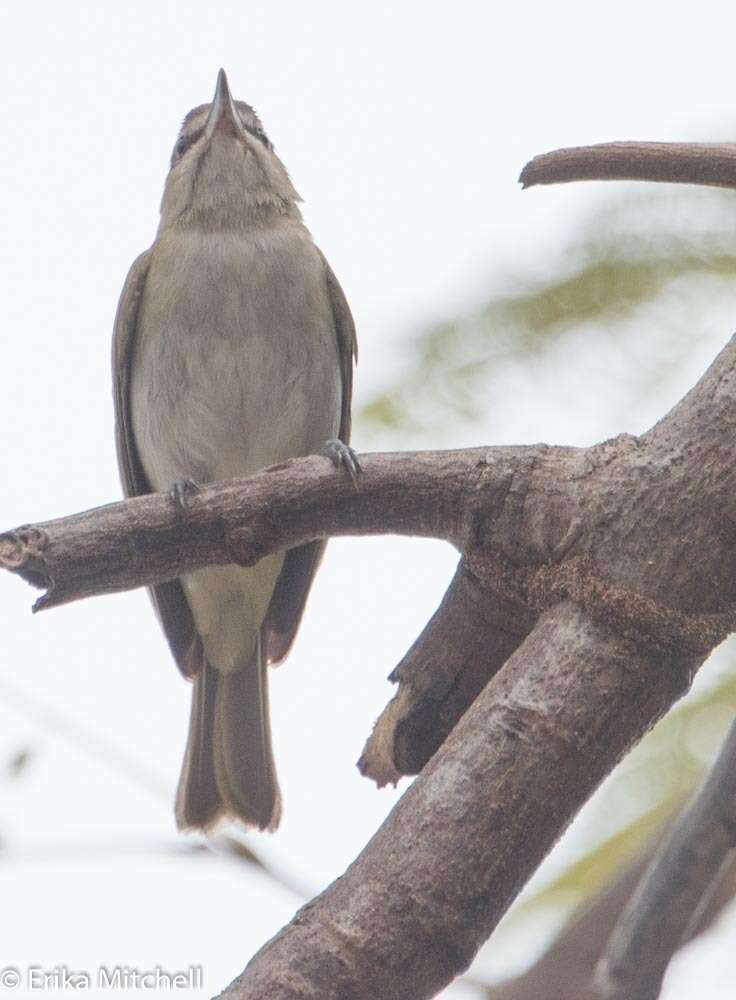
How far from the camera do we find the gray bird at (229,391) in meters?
5.40

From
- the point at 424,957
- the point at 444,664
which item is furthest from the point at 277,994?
the point at 444,664

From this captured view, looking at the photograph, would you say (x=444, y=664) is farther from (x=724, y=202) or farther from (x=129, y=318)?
(x=129, y=318)

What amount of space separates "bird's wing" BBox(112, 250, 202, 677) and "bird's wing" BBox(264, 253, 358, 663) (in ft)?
1.17

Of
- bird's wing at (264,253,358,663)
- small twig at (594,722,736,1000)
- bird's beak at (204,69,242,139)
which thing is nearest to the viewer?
small twig at (594,722,736,1000)

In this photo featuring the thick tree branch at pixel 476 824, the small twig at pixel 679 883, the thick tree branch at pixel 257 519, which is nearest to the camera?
the small twig at pixel 679 883

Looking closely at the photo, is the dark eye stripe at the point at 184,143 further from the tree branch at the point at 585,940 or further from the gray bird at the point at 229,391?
the tree branch at the point at 585,940

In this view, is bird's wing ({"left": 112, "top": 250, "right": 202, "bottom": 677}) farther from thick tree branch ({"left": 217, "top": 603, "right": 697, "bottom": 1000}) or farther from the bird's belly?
thick tree branch ({"left": 217, "top": 603, "right": 697, "bottom": 1000})

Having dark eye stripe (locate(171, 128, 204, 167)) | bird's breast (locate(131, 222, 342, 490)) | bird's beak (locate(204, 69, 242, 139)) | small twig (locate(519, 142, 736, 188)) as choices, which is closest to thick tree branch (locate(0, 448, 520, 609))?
small twig (locate(519, 142, 736, 188))

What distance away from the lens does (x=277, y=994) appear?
203 centimetres

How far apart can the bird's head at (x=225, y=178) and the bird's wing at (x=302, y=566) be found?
487 millimetres

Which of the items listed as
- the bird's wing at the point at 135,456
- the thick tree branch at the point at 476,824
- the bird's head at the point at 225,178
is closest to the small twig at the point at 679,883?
the thick tree branch at the point at 476,824

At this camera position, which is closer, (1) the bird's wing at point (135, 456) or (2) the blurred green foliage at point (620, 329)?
(2) the blurred green foliage at point (620, 329)

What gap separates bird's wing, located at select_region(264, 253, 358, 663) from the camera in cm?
582

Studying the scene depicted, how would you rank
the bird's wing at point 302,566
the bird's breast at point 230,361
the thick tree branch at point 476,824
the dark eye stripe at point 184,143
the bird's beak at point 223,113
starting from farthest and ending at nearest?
the dark eye stripe at point 184,143, the bird's beak at point 223,113, the bird's wing at point 302,566, the bird's breast at point 230,361, the thick tree branch at point 476,824
